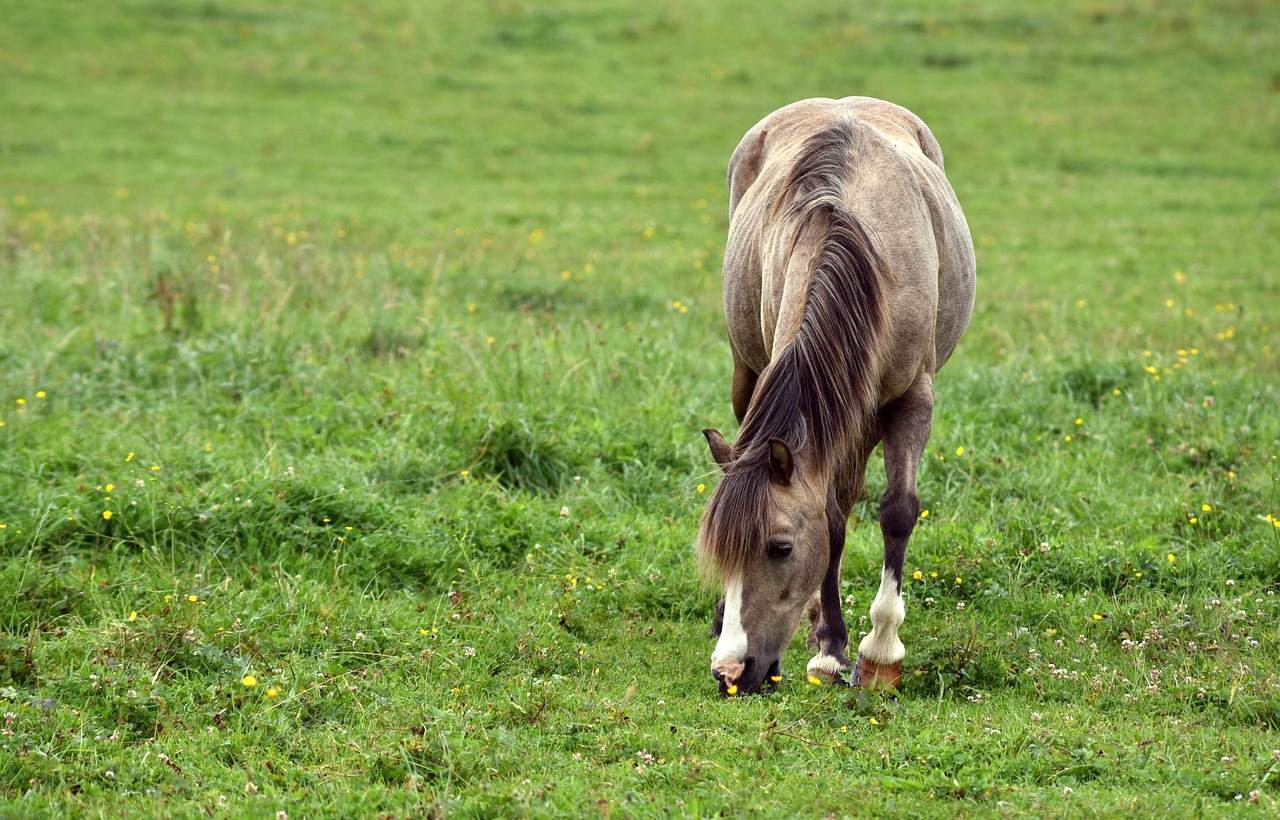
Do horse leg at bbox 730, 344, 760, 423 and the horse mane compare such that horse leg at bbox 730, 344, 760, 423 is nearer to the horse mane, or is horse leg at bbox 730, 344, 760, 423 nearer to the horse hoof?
the horse mane

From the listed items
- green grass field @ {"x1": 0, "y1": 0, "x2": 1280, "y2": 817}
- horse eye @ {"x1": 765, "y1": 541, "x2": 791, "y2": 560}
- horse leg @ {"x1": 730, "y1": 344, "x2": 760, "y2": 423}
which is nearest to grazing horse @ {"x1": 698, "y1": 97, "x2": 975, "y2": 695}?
horse eye @ {"x1": 765, "y1": 541, "x2": 791, "y2": 560}

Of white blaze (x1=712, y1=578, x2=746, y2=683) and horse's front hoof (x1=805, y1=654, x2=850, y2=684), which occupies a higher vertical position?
white blaze (x1=712, y1=578, x2=746, y2=683)

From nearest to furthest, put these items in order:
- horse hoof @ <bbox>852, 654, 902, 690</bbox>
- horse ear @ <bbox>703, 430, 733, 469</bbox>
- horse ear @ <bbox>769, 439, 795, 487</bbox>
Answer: horse ear @ <bbox>769, 439, 795, 487</bbox>
horse ear @ <bbox>703, 430, 733, 469</bbox>
horse hoof @ <bbox>852, 654, 902, 690</bbox>

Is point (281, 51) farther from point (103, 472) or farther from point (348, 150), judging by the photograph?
point (103, 472)

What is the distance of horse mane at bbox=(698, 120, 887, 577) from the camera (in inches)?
156

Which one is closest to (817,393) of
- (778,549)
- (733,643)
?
(778,549)

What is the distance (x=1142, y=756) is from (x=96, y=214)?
13.0 meters

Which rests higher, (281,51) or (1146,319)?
(281,51)

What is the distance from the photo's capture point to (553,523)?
576 cm

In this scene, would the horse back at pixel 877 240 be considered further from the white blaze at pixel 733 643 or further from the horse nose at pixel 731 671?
the horse nose at pixel 731 671

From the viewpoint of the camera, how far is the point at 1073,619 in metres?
4.89

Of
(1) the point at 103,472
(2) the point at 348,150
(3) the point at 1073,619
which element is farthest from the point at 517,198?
(3) the point at 1073,619

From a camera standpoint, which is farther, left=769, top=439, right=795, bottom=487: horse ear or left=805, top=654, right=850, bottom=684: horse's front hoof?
left=805, top=654, right=850, bottom=684: horse's front hoof

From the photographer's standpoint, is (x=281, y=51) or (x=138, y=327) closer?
(x=138, y=327)
